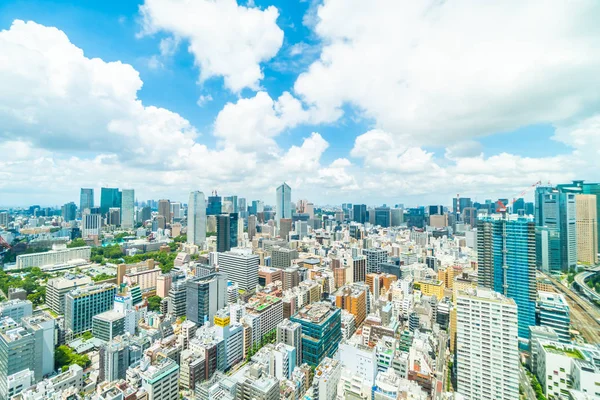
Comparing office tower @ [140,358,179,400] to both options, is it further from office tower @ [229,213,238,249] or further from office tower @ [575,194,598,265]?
office tower @ [575,194,598,265]

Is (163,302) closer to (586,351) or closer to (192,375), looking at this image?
(192,375)

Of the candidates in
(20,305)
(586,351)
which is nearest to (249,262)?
(20,305)

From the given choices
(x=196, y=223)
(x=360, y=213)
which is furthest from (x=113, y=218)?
(x=360, y=213)

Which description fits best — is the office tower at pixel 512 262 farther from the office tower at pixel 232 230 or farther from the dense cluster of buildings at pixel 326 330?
the office tower at pixel 232 230

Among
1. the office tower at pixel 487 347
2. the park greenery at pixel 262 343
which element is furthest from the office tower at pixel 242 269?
the office tower at pixel 487 347

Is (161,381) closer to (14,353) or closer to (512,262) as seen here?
(14,353)

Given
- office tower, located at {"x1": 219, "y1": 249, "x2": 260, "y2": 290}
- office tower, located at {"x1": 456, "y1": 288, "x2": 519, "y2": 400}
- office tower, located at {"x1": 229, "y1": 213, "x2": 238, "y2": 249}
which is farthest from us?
office tower, located at {"x1": 229, "y1": 213, "x2": 238, "y2": 249}

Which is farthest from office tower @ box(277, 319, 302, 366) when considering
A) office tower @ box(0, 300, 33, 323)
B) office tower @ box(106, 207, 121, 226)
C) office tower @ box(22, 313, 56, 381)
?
office tower @ box(106, 207, 121, 226)
